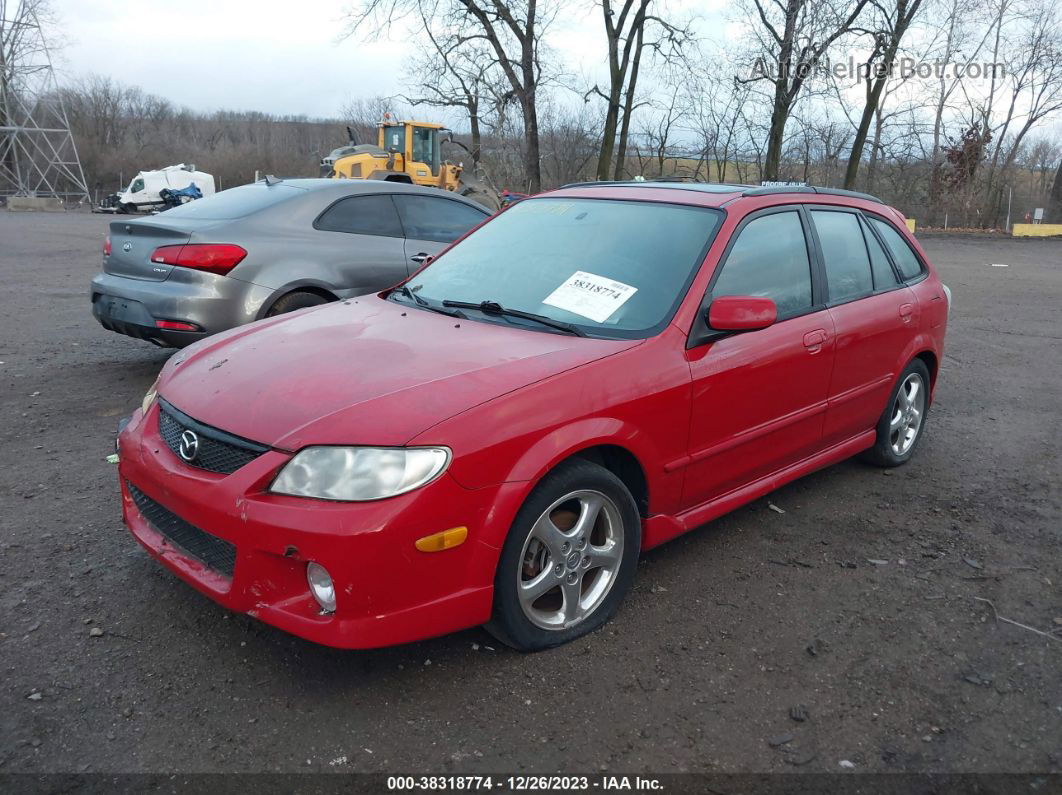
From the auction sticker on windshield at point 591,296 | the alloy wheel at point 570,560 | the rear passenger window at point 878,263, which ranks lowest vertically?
the alloy wheel at point 570,560

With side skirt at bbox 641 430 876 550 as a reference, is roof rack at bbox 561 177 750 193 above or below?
above

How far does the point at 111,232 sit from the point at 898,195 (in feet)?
117

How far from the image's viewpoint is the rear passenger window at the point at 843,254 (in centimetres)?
436

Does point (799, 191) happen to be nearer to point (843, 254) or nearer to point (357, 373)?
point (843, 254)

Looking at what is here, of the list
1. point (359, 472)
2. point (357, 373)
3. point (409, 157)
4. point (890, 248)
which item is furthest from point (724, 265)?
point (409, 157)

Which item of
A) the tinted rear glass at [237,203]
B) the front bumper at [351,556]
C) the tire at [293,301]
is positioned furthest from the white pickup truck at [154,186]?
the front bumper at [351,556]

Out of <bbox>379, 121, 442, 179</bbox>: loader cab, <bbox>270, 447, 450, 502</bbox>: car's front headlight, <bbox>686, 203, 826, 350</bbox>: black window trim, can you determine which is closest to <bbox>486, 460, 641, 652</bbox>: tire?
<bbox>270, 447, 450, 502</bbox>: car's front headlight

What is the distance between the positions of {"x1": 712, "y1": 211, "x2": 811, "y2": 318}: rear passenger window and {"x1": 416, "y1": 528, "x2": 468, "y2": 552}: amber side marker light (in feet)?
5.24

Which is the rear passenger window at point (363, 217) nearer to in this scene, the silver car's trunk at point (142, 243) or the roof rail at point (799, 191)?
the silver car's trunk at point (142, 243)

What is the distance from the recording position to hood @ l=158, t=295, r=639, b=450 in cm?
274

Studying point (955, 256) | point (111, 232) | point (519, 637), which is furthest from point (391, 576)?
point (955, 256)

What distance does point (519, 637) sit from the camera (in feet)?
9.75

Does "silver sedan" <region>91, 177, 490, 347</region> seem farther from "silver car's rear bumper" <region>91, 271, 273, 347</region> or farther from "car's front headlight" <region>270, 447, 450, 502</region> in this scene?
"car's front headlight" <region>270, 447, 450, 502</region>

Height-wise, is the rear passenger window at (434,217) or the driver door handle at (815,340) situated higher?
the rear passenger window at (434,217)
